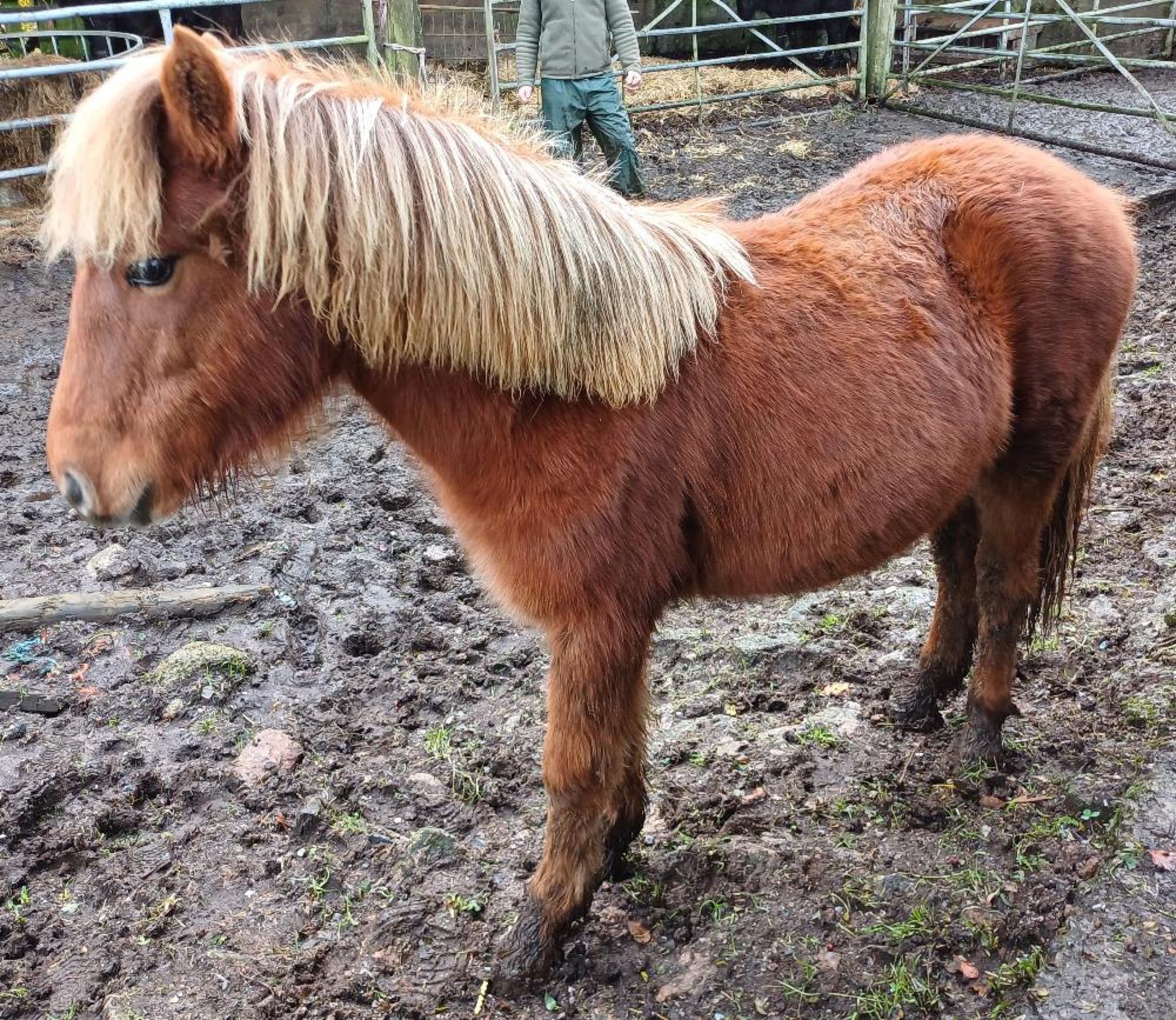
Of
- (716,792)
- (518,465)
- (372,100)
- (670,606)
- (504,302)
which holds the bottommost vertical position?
(716,792)

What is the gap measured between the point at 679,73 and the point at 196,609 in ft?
34.1

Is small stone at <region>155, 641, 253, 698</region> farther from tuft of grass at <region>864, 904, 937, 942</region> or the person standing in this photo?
the person standing

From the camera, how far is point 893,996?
7.93 feet

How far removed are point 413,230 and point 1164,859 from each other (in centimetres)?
244

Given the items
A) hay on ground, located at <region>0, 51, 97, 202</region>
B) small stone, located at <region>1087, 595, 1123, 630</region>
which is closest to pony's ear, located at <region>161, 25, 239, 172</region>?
small stone, located at <region>1087, 595, 1123, 630</region>

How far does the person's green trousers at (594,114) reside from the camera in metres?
7.54

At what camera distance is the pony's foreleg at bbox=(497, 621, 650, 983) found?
228 centimetres

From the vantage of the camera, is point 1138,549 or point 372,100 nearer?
point 372,100

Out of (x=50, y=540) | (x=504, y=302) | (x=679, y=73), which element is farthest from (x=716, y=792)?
(x=679, y=73)

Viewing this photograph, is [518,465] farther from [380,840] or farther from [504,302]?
[380,840]

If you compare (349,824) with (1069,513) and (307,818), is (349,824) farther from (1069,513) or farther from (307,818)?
(1069,513)

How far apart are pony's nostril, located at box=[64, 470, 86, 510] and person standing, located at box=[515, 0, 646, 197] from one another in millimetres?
5819

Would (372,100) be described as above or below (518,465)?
above

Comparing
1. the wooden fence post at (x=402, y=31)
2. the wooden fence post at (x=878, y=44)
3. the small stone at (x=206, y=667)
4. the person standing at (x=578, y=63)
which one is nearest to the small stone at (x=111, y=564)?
the small stone at (x=206, y=667)
